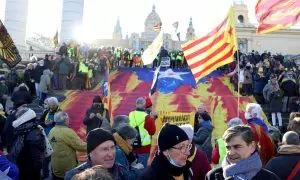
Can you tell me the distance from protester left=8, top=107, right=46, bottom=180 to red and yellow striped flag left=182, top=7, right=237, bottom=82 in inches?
158

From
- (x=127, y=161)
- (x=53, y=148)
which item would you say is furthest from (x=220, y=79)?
(x=127, y=161)

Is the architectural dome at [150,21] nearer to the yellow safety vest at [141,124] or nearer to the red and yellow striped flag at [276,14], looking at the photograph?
the red and yellow striped flag at [276,14]

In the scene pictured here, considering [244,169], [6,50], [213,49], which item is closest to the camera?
[244,169]

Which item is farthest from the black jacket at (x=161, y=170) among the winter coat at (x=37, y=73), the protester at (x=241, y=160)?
the winter coat at (x=37, y=73)

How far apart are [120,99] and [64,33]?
16.7 meters

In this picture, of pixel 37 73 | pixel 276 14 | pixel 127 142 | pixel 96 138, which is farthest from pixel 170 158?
pixel 37 73

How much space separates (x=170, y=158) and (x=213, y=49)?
5995mm

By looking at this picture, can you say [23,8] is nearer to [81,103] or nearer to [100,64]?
[100,64]

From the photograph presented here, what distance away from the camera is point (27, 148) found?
622 centimetres

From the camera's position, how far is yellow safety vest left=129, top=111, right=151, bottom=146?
25.0 feet

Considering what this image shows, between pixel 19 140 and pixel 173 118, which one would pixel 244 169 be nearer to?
pixel 19 140

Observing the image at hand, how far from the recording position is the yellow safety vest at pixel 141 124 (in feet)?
25.0

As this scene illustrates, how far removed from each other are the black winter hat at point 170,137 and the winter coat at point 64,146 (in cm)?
280

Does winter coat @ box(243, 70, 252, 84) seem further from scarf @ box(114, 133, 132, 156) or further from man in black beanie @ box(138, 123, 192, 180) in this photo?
man in black beanie @ box(138, 123, 192, 180)
